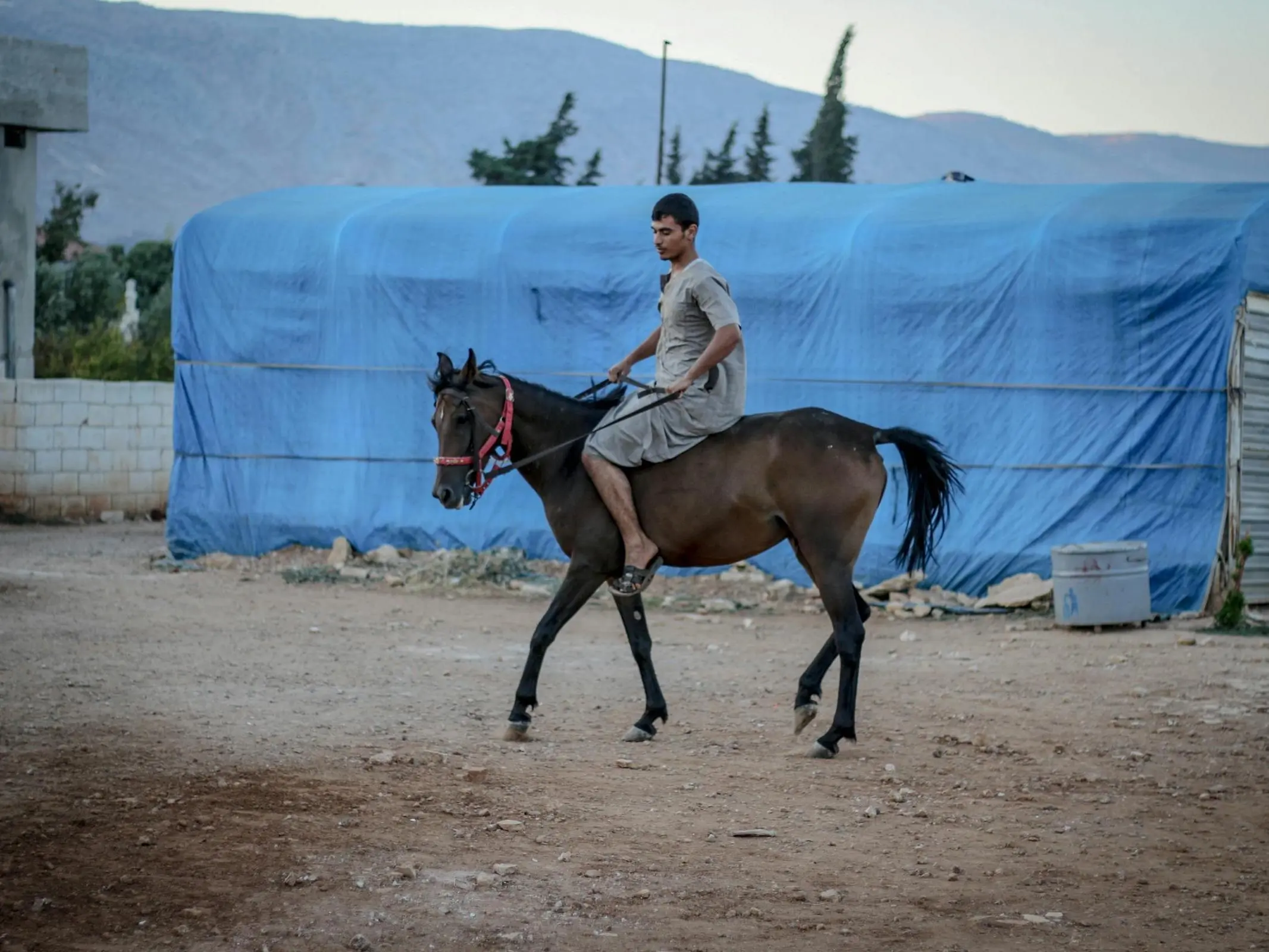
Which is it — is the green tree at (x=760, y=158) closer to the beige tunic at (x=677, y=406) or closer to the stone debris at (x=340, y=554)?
the stone debris at (x=340, y=554)

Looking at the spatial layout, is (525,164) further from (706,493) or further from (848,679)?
(848,679)

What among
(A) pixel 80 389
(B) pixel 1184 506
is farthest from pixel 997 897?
(A) pixel 80 389

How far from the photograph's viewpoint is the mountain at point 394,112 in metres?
118

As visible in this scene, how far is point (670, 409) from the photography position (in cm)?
665

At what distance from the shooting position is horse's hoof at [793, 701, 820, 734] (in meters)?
6.60

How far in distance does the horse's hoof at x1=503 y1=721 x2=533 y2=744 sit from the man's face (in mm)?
2069

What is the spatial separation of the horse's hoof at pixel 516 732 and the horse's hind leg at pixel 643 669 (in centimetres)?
44

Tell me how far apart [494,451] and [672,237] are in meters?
1.22

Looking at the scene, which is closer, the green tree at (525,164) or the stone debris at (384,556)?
the stone debris at (384,556)

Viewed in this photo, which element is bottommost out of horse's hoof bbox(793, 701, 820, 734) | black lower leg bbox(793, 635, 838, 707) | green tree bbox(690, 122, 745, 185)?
horse's hoof bbox(793, 701, 820, 734)

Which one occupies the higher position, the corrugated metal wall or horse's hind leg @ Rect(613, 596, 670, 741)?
the corrugated metal wall

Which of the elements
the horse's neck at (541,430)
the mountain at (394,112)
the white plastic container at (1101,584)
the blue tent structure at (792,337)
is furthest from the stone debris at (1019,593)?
the mountain at (394,112)

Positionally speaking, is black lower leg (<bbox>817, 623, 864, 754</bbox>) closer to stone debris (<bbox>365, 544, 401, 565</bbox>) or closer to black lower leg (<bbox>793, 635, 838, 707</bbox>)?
black lower leg (<bbox>793, 635, 838, 707</bbox>)

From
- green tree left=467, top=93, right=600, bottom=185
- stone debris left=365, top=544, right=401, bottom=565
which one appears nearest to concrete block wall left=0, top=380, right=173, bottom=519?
stone debris left=365, top=544, right=401, bottom=565
